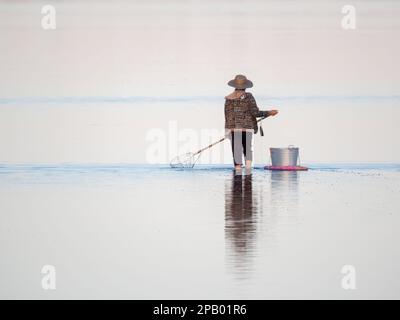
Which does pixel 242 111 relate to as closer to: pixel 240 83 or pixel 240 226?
pixel 240 83

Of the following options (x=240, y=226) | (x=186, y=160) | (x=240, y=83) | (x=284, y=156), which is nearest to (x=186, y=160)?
(x=186, y=160)

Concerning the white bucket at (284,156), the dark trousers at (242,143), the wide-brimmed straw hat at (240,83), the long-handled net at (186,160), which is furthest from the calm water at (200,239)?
the long-handled net at (186,160)

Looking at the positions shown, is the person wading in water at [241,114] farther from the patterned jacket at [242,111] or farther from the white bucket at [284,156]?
the white bucket at [284,156]

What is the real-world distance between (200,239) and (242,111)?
5.58m

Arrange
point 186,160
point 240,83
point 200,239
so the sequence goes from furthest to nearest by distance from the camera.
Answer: point 186,160 → point 240,83 → point 200,239

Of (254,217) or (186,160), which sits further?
(186,160)

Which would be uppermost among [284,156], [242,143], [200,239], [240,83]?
[240,83]

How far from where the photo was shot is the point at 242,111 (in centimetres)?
1138

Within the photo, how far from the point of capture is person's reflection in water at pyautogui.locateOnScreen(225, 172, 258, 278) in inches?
206

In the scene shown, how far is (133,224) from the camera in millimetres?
6633

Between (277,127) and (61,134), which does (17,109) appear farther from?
(277,127)

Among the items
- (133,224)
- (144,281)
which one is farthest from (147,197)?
(144,281)

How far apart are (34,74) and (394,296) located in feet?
29.5
